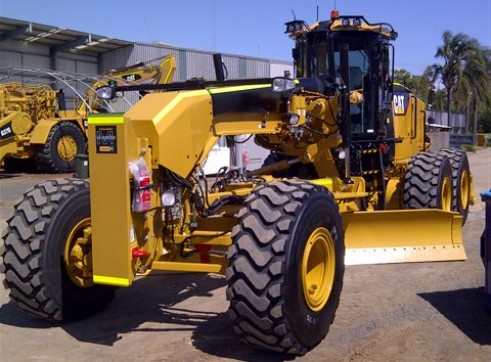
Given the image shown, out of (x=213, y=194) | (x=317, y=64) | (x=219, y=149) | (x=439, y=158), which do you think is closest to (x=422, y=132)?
(x=439, y=158)

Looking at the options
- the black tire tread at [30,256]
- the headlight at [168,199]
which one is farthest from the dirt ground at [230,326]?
the headlight at [168,199]

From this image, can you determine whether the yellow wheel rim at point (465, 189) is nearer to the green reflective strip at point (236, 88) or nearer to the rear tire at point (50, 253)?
the green reflective strip at point (236, 88)

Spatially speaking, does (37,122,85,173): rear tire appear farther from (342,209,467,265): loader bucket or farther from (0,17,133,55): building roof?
(342,209,467,265): loader bucket

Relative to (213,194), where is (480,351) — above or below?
below

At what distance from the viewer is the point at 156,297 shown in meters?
6.00

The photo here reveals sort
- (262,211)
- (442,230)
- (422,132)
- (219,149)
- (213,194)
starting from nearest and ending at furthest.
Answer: (262,211) → (213,194) → (442,230) → (422,132) → (219,149)

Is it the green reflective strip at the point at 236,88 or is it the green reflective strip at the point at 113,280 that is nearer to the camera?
the green reflective strip at the point at 113,280

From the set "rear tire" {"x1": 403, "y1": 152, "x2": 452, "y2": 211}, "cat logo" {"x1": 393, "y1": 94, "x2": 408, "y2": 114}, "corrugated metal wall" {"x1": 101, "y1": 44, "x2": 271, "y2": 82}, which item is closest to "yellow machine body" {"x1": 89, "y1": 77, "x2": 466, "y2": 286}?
"rear tire" {"x1": 403, "y1": 152, "x2": 452, "y2": 211}

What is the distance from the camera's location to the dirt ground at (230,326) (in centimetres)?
449

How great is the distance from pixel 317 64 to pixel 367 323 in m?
3.51

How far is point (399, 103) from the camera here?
8711 millimetres

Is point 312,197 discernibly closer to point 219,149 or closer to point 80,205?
point 80,205

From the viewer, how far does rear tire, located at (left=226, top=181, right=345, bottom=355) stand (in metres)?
4.09

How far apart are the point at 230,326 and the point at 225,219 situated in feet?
3.02
